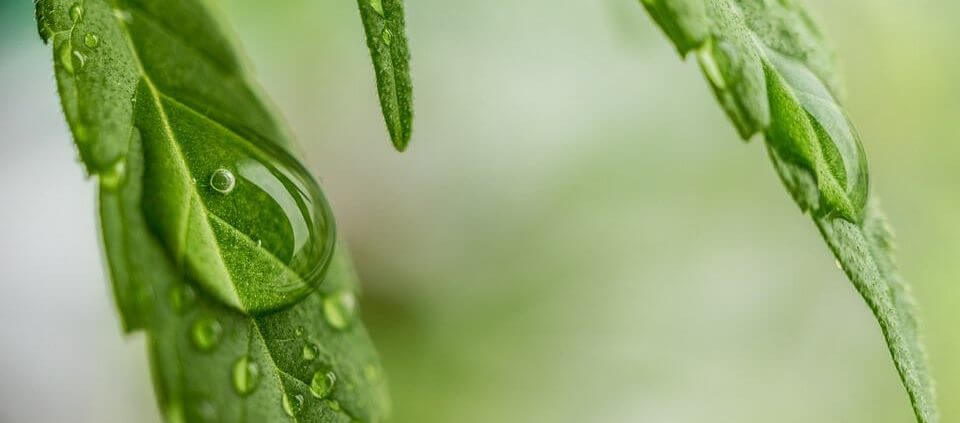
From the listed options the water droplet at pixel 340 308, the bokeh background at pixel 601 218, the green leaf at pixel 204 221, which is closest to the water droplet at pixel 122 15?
the green leaf at pixel 204 221

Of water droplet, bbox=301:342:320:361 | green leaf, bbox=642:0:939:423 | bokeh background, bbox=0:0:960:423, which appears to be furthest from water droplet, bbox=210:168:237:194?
bokeh background, bbox=0:0:960:423

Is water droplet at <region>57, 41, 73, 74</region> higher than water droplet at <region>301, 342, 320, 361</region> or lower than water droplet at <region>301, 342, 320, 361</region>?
higher

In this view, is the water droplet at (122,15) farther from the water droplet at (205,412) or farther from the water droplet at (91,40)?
the water droplet at (205,412)

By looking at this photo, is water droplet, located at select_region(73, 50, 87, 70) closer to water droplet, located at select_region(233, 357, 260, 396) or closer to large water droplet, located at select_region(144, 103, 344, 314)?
large water droplet, located at select_region(144, 103, 344, 314)

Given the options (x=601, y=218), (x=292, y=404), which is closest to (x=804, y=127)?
(x=292, y=404)

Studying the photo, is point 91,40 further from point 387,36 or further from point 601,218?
point 601,218

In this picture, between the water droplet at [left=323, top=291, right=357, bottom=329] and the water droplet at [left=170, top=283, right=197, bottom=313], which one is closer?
the water droplet at [left=170, top=283, right=197, bottom=313]

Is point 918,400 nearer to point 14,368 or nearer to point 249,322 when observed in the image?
point 249,322
